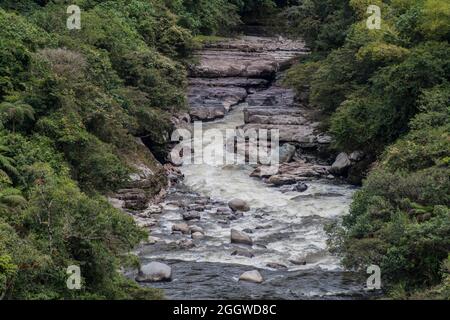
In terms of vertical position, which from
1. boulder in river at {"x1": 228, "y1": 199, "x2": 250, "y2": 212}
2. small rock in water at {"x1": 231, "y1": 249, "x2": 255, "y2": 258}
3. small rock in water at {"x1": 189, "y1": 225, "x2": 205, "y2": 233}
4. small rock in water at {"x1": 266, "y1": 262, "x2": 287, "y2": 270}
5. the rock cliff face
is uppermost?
the rock cliff face

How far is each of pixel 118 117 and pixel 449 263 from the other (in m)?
14.1

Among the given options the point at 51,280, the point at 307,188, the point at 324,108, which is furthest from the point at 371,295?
the point at 324,108

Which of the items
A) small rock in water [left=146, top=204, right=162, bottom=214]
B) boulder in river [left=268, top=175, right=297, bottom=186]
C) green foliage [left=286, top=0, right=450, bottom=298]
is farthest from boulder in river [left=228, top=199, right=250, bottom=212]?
green foliage [left=286, top=0, right=450, bottom=298]

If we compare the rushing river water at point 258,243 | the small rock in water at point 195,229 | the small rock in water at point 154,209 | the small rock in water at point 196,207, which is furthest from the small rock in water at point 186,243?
the small rock in water at point 196,207

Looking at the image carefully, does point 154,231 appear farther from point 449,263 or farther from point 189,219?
point 449,263

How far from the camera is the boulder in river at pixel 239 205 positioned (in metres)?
25.8

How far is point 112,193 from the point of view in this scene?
2459 cm

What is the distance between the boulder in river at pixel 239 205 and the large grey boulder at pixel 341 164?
5363mm

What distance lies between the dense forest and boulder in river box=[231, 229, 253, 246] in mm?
2633

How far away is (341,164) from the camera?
2944cm

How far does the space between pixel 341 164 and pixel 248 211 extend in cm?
582

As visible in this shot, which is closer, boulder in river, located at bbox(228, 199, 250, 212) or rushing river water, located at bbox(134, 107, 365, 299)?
rushing river water, located at bbox(134, 107, 365, 299)

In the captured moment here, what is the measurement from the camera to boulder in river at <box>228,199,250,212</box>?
25.8m

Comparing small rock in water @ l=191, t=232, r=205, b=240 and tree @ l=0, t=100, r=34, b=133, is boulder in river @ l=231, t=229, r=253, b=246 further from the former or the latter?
tree @ l=0, t=100, r=34, b=133
